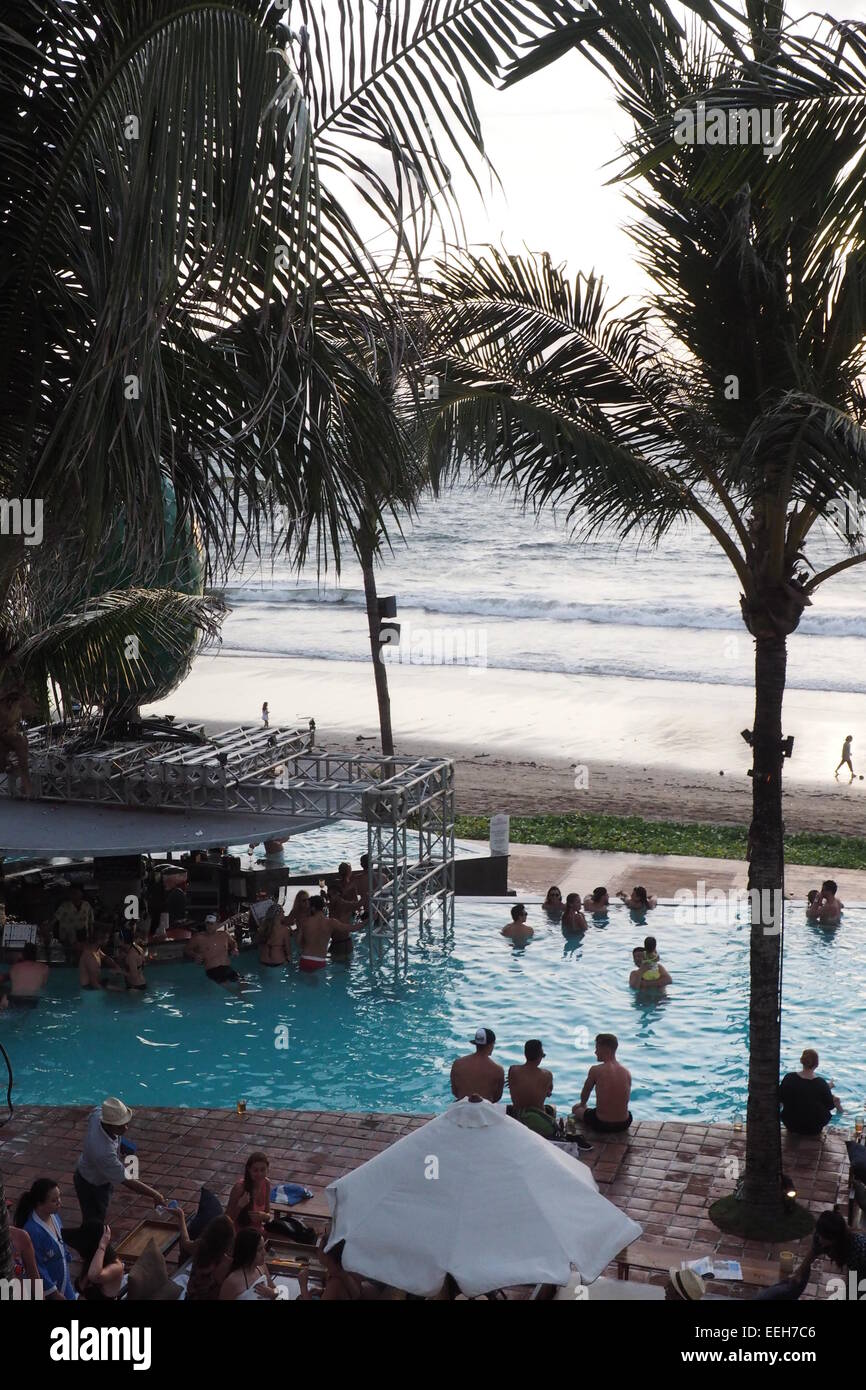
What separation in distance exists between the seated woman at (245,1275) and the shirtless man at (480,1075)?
366 centimetres

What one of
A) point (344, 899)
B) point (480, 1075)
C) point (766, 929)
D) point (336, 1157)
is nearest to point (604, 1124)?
point (480, 1075)

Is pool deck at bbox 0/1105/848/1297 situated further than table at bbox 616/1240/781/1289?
Yes

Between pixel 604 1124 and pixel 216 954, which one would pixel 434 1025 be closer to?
pixel 216 954

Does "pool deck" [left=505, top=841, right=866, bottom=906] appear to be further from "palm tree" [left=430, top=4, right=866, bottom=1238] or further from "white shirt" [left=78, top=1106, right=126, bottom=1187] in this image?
"white shirt" [left=78, top=1106, right=126, bottom=1187]

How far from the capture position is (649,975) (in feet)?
53.5

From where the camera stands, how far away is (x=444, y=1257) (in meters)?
7.41

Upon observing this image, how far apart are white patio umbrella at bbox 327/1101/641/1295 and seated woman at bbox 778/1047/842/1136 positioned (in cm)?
407

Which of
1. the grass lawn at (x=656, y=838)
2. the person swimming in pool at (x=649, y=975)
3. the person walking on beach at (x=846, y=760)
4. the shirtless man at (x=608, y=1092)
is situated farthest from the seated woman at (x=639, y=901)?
A: the person walking on beach at (x=846, y=760)

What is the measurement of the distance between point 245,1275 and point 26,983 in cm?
869

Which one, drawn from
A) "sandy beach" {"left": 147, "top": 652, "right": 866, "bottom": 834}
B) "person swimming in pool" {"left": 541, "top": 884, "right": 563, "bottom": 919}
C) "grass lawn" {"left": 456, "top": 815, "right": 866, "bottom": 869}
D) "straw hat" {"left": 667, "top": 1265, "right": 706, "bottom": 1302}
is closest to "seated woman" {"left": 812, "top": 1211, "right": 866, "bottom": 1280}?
"straw hat" {"left": 667, "top": 1265, "right": 706, "bottom": 1302}

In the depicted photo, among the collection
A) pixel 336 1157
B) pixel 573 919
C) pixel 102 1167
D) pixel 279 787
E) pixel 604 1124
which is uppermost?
pixel 279 787

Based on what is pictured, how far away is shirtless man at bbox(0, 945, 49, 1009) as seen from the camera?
15797mm

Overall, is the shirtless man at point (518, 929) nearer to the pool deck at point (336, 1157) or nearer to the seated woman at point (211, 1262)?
the pool deck at point (336, 1157)

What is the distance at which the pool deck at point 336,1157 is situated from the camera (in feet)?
34.3
